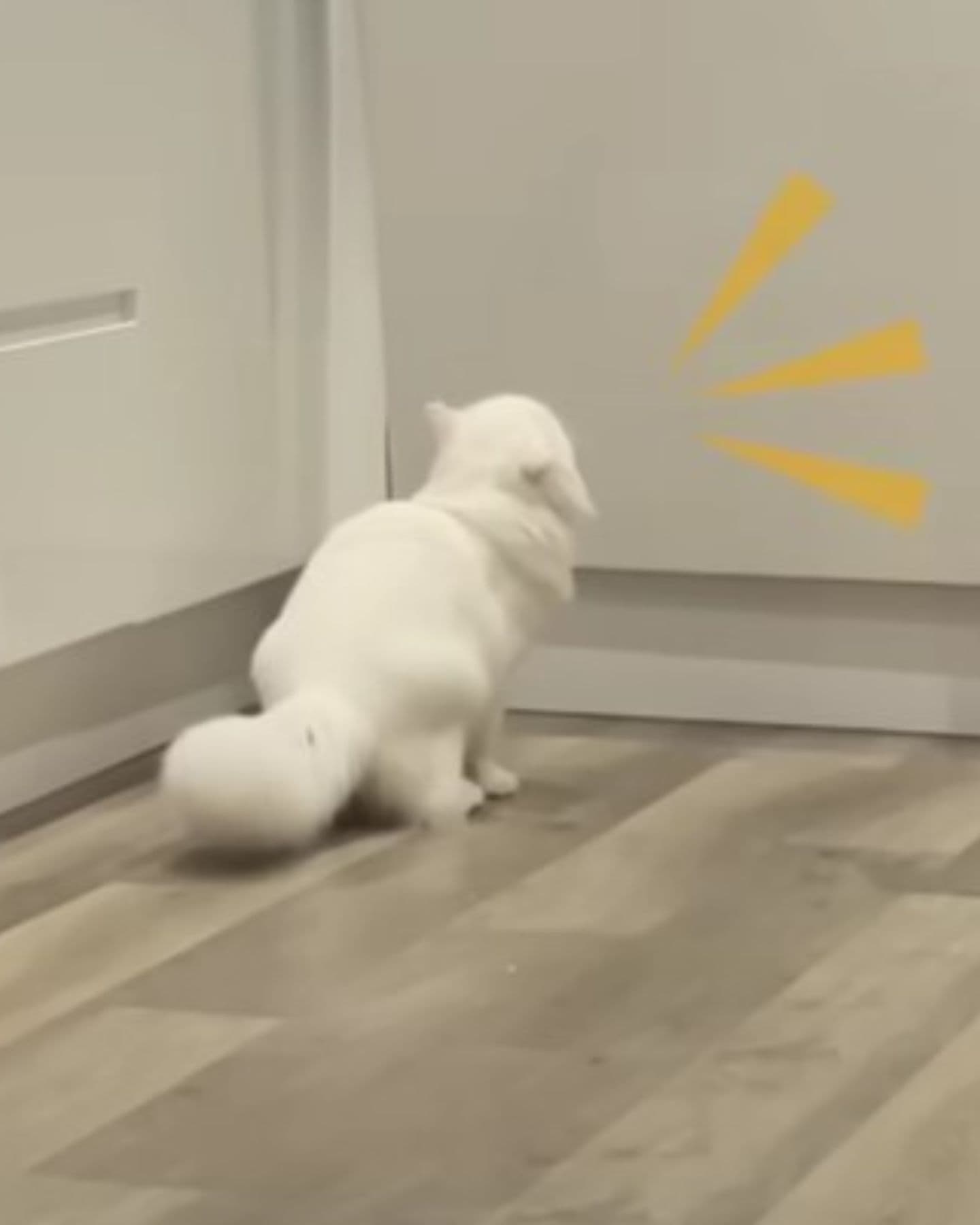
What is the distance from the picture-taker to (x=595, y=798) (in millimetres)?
2387

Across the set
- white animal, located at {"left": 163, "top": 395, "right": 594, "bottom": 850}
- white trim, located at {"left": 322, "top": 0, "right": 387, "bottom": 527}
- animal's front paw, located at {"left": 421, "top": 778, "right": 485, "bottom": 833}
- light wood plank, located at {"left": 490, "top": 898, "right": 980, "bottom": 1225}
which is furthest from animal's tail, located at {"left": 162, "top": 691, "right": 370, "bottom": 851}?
white trim, located at {"left": 322, "top": 0, "right": 387, "bottom": 527}

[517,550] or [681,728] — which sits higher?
[517,550]

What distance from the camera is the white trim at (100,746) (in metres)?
2.44

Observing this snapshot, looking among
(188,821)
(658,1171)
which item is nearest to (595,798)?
(188,821)

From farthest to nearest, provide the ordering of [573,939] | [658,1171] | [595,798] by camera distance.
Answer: [595,798] → [573,939] → [658,1171]

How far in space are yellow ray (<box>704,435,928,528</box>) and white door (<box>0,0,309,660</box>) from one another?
18.8 inches

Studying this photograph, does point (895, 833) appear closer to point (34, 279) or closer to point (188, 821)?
point (188, 821)

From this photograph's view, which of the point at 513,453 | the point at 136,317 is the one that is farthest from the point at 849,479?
the point at 136,317

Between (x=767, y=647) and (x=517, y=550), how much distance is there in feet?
1.22

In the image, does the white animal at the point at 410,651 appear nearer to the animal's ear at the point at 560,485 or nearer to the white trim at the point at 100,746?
the animal's ear at the point at 560,485

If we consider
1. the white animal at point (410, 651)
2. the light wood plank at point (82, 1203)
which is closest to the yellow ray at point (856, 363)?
the white animal at point (410, 651)

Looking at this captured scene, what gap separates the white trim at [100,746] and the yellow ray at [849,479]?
60 cm

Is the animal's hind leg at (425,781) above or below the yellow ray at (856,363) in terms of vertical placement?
below

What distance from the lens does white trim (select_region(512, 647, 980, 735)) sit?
8.45ft
